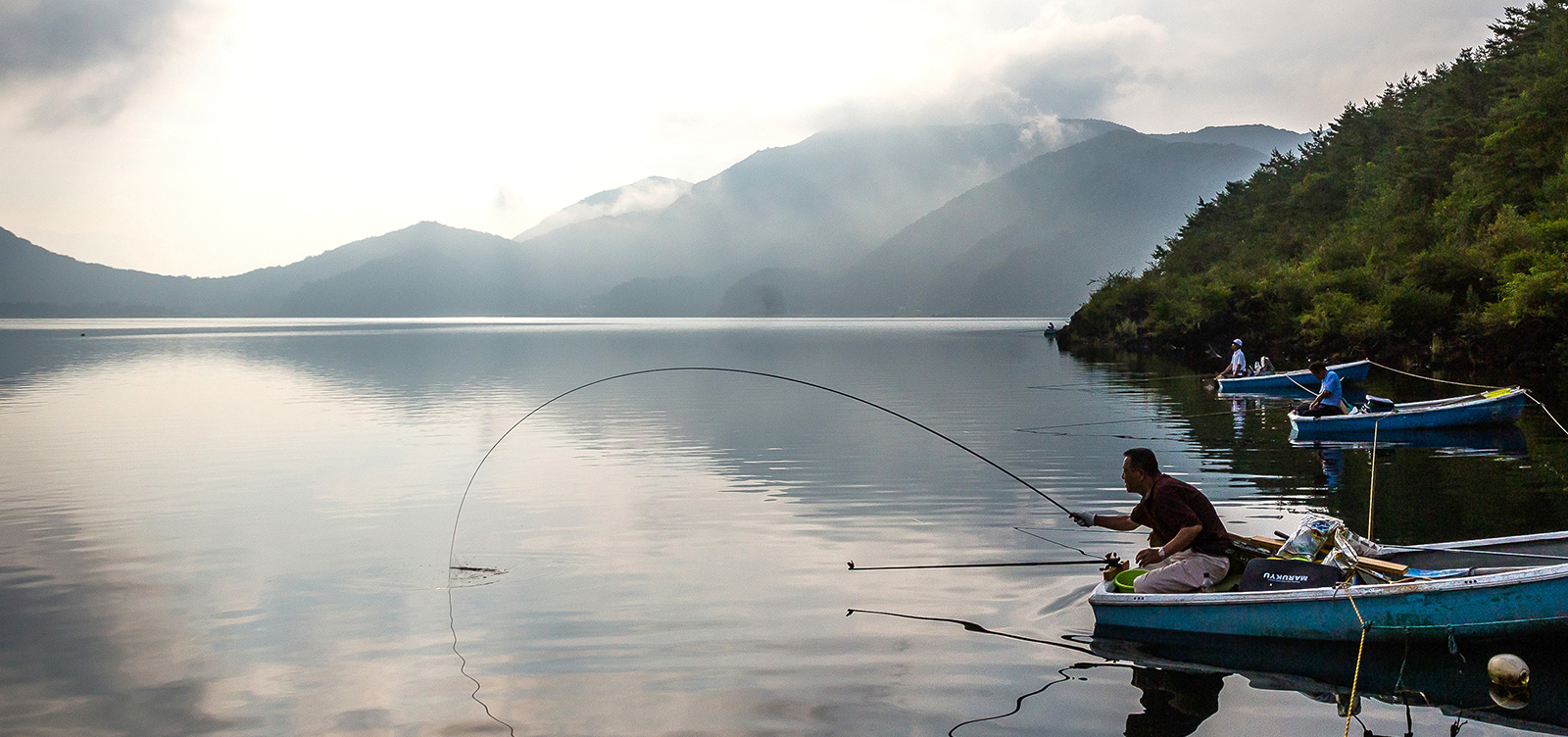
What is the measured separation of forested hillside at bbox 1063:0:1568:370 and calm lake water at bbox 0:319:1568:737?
2170cm

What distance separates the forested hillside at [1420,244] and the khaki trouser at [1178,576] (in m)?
44.3

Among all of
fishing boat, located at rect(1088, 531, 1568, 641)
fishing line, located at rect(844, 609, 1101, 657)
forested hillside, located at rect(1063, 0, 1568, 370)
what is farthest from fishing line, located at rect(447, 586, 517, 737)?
forested hillside, located at rect(1063, 0, 1568, 370)

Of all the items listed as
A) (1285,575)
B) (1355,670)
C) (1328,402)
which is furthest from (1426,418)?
(1355,670)

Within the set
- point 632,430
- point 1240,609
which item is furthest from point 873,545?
point 632,430

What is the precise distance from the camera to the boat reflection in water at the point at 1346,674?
10.6 m

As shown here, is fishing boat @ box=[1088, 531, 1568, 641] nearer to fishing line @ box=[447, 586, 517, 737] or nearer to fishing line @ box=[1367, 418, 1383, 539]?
fishing line @ box=[1367, 418, 1383, 539]

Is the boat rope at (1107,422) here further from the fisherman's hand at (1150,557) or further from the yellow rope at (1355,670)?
the yellow rope at (1355,670)

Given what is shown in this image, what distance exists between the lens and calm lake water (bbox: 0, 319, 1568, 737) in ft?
36.4

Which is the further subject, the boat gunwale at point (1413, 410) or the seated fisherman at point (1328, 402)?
the seated fisherman at point (1328, 402)

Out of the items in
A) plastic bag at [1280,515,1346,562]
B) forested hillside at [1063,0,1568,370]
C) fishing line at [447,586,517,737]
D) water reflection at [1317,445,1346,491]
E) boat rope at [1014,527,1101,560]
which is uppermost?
forested hillside at [1063,0,1568,370]

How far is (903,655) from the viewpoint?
495 inches

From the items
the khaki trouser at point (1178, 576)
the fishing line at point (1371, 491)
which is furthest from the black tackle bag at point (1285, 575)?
the fishing line at point (1371, 491)

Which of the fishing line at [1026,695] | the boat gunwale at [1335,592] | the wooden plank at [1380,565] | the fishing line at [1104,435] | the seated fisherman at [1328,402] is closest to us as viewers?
the fishing line at [1026,695]

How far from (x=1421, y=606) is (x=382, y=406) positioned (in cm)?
4270
